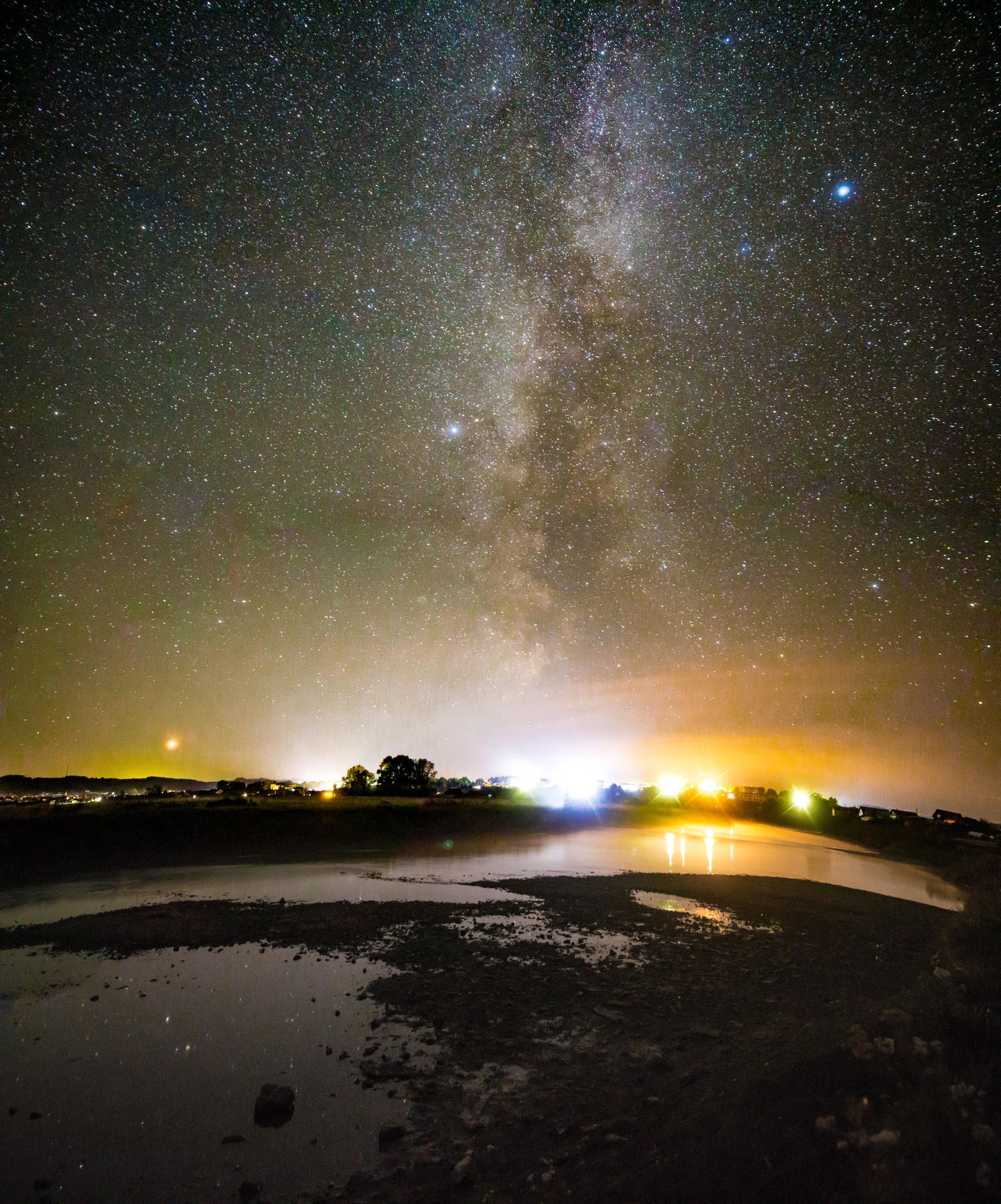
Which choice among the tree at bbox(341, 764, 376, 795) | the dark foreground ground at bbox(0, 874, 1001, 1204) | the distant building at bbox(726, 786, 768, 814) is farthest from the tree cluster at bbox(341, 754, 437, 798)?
the dark foreground ground at bbox(0, 874, 1001, 1204)

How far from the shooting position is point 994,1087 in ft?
16.8

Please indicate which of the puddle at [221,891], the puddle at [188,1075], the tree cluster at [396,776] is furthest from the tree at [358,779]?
the puddle at [188,1075]

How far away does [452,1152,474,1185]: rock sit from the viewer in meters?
5.99

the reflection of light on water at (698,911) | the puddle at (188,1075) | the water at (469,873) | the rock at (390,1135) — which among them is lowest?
the water at (469,873)

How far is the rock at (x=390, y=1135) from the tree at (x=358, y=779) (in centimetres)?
9002

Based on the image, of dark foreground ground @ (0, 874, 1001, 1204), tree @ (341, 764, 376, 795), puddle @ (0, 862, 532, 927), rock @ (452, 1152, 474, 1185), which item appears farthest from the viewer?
tree @ (341, 764, 376, 795)

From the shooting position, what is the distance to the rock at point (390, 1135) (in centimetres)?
669

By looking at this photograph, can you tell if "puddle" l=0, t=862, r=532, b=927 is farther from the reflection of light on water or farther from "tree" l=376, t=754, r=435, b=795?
"tree" l=376, t=754, r=435, b=795

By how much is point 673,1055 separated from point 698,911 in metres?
11.7

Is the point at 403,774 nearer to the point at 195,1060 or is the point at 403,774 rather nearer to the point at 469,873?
the point at 469,873

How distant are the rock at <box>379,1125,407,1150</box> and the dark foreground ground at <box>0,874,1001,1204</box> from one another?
23 millimetres

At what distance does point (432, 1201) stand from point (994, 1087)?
4.95 m

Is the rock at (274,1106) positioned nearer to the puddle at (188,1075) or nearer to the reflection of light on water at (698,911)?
the puddle at (188,1075)

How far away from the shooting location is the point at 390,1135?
22.3ft
